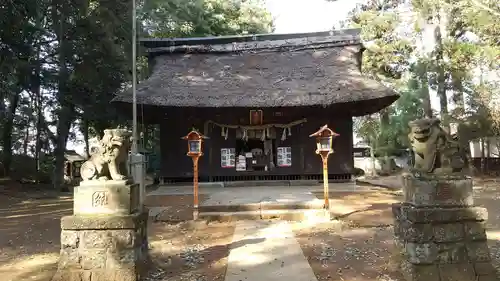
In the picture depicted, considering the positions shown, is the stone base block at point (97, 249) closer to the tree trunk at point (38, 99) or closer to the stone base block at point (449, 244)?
the stone base block at point (449, 244)

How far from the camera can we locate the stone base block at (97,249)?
4703mm

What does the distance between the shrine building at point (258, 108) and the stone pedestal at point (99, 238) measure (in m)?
8.87

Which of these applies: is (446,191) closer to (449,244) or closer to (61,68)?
(449,244)

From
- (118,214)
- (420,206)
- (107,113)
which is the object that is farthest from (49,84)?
(420,206)

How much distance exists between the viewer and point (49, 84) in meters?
15.6

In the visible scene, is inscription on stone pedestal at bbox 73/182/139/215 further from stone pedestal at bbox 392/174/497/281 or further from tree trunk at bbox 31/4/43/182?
tree trunk at bbox 31/4/43/182

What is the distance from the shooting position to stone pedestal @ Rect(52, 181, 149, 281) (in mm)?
4707

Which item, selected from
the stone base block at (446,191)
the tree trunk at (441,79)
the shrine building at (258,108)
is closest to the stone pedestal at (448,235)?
the stone base block at (446,191)

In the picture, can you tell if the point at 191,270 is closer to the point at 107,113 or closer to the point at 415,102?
the point at 107,113

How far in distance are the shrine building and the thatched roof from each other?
0.04 meters

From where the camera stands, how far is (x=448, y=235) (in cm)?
444

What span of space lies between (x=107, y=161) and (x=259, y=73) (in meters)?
11.2

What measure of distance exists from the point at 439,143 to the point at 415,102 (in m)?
17.3

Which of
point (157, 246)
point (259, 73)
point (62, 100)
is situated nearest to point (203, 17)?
point (259, 73)
